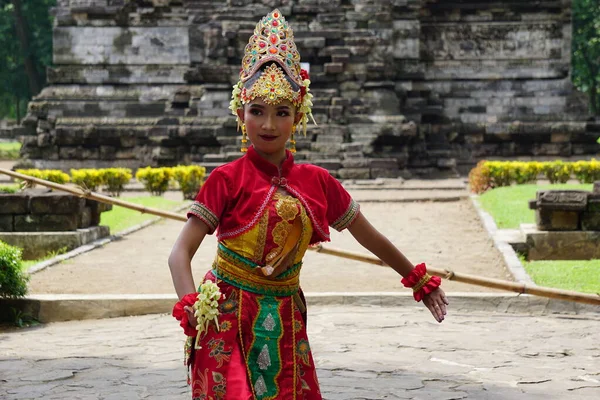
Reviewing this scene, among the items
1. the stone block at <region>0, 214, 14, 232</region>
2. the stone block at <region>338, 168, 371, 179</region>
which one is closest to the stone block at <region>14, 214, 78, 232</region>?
the stone block at <region>0, 214, 14, 232</region>

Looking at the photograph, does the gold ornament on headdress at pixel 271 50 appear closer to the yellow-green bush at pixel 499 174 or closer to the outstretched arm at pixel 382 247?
the outstretched arm at pixel 382 247

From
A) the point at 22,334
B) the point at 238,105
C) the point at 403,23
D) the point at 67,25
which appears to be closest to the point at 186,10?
the point at 67,25

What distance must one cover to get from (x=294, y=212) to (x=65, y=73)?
22.4m

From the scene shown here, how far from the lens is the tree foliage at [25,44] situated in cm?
3706

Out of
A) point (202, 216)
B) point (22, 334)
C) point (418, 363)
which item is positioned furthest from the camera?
point (22, 334)

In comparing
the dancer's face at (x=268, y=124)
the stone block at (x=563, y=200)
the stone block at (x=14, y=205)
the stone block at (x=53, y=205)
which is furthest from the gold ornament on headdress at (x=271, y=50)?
the stone block at (x=14, y=205)

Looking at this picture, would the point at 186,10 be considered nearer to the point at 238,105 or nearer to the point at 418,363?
the point at 418,363

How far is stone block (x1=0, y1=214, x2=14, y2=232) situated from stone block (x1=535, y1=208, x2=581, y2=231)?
5.72m

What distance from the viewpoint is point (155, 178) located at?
725 inches

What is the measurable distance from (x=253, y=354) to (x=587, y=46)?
33.6 meters

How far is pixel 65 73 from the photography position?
2558cm

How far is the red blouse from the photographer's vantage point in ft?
13.2

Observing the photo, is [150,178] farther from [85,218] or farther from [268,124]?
[268,124]

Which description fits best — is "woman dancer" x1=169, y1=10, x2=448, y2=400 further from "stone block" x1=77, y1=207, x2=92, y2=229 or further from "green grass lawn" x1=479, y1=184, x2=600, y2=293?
"stone block" x1=77, y1=207, x2=92, y2=229
